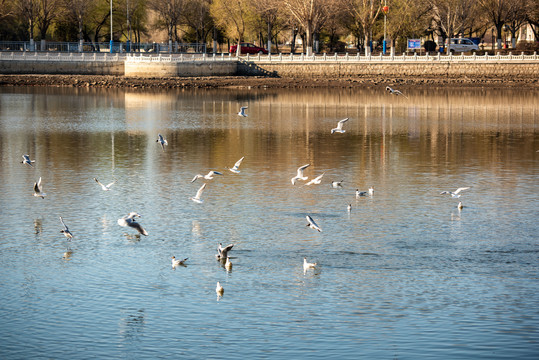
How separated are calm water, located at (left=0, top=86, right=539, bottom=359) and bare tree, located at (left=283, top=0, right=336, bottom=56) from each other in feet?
153

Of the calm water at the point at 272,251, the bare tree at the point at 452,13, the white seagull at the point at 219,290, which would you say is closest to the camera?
the calm water at the point at 272,251

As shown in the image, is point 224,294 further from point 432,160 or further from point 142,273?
point 432,160

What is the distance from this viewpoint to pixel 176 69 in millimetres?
84875

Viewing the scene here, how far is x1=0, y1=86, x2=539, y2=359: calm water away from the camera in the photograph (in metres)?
15.8

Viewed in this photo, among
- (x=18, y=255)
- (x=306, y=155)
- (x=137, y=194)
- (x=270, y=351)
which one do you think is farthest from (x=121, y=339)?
(x=306, y=155)

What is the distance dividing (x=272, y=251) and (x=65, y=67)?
229ft

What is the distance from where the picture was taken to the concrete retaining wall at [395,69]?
3327 inches

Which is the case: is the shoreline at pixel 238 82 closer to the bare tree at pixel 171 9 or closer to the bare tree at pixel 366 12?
the bare tree at pixel 366 12

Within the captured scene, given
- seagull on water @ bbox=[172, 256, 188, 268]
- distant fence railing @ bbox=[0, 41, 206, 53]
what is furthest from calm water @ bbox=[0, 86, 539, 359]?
distant fence railing @ bbox=[0, 41, 206, 53]

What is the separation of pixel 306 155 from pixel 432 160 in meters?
5.67

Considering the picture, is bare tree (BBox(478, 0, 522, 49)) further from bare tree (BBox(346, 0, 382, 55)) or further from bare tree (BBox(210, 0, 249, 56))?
bare tree (BBox(210, 0, 249, 56))

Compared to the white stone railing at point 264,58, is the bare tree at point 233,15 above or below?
above

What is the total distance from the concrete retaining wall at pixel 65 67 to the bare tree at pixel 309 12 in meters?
19.1

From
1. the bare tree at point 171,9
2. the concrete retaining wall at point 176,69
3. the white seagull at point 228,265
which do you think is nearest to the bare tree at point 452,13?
the concrete retaining wall at point 176,69
